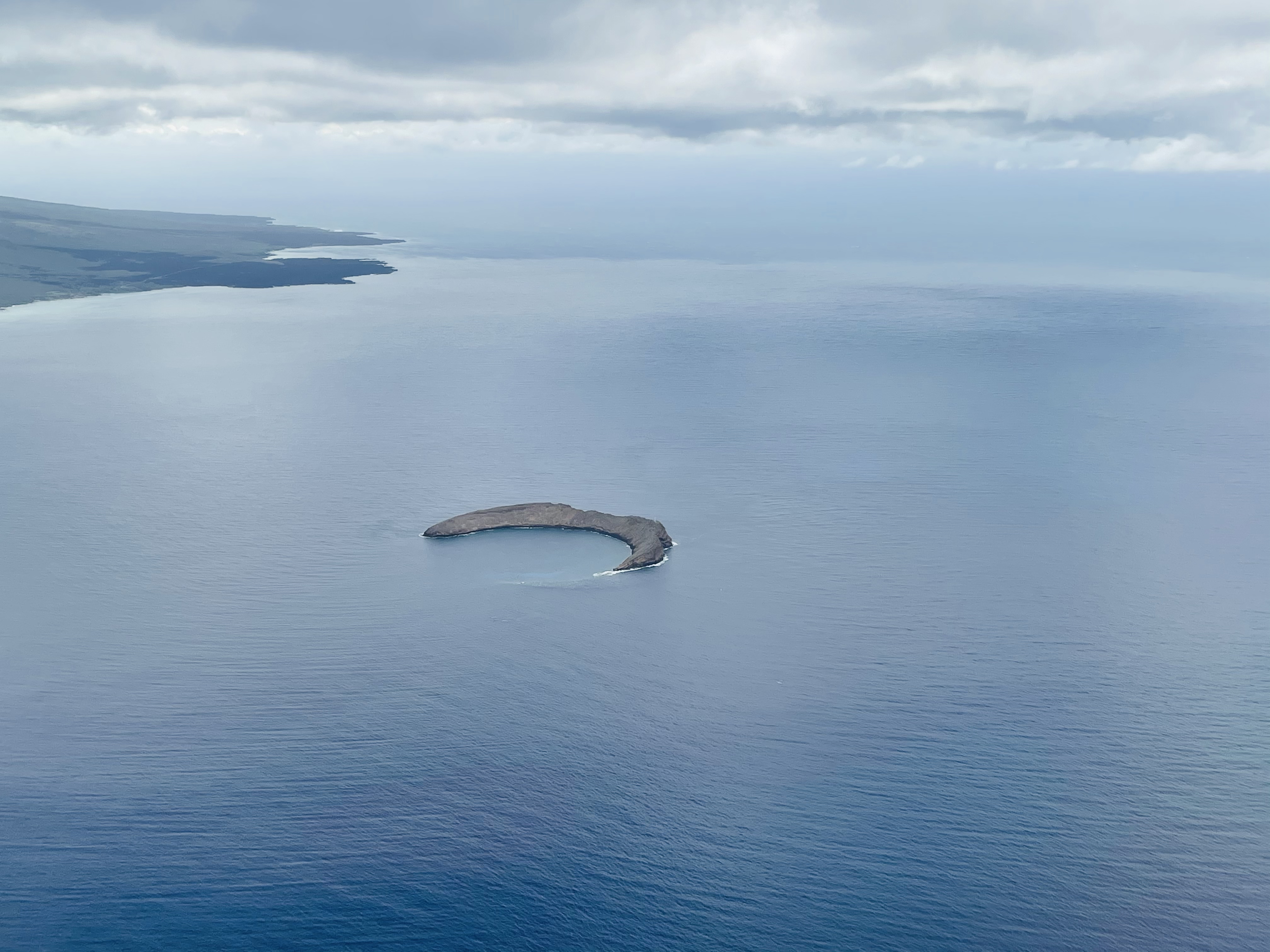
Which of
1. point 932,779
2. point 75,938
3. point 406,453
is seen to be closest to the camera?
point 75,938

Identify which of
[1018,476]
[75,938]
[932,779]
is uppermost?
[1018,476]

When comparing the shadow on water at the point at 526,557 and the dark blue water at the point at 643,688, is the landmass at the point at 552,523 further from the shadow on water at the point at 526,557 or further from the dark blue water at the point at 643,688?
the dark blue water at the point at 643,688

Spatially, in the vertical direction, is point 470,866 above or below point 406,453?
below

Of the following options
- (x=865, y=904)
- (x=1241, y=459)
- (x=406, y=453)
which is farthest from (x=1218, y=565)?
(x=406, y=453)

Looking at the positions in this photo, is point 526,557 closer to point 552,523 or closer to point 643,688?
point 552,523

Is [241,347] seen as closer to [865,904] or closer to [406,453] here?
[406,453]

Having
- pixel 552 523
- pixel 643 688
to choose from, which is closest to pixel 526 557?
pixel 552 523

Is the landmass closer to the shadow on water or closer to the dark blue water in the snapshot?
the shadow on water
